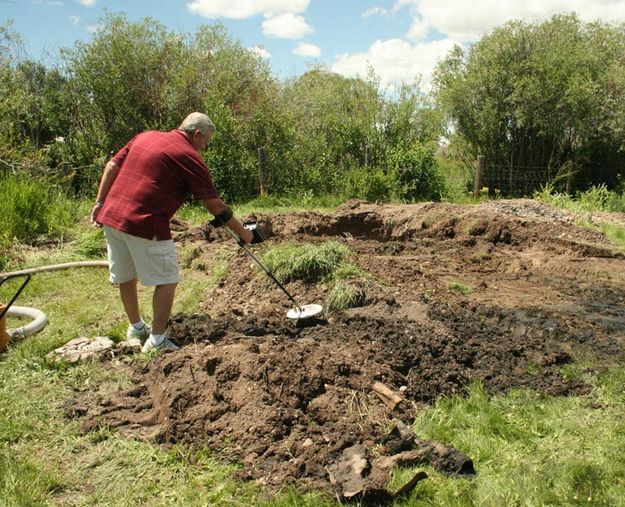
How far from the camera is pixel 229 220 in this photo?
4461 millimetres

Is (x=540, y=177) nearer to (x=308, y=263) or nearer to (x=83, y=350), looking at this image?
(x=308, y=263)

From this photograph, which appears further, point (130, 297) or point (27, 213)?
point (27, 213)

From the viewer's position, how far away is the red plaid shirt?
4215mm

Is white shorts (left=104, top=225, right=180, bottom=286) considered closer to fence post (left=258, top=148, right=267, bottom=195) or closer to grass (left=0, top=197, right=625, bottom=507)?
grass (left=0, top=197, right=625, bottom=507)

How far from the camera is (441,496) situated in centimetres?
294

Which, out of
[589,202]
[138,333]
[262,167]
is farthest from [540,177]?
[138,333]

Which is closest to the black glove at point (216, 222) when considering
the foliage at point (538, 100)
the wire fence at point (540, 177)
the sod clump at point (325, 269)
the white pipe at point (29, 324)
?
the sod clump at point (325, 269)

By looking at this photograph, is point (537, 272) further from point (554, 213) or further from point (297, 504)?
point (297, 504)

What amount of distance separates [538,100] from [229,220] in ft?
48.3

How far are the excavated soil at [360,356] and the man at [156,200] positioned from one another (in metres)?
0.57

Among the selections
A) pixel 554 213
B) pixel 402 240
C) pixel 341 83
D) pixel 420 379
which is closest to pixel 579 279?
pixel 402 240

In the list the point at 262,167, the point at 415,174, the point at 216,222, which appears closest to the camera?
the point at 216,222

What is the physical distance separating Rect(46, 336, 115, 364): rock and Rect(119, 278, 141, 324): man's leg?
279 millimetres

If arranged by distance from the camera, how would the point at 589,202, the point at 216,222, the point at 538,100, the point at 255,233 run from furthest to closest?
1. the point at 538,100
2. the point at 589,202
3. the point at 255,233
4. the point at 216,222
